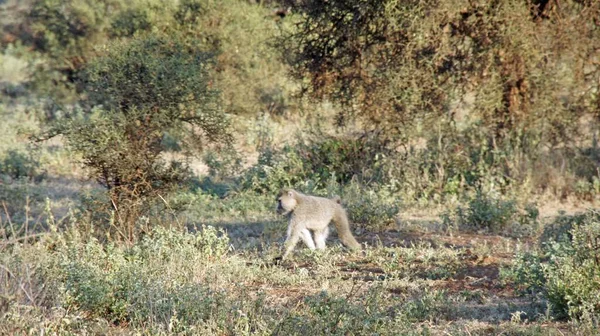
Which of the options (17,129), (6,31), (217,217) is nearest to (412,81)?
(217,217)

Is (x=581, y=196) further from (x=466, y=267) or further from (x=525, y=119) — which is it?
(x=466, y=267)

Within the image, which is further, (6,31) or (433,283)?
(6,31)

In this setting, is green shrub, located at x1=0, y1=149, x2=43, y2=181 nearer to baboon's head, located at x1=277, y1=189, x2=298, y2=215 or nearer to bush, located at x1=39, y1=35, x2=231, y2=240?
bush, located at x1=39, y1=35, x2=231, y2=240

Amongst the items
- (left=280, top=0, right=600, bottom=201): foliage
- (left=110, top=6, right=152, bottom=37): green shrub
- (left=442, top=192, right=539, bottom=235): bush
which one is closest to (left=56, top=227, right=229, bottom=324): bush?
(left=442, top=192, right=539, bottom=235): bush

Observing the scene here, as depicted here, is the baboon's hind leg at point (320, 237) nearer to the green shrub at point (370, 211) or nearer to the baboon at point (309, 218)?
the baboon at point (309, 218)

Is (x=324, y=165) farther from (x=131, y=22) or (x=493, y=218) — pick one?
(x=131, y=22)

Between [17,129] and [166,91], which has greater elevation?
[166,91]

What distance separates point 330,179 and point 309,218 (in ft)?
12.5

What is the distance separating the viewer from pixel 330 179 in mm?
13188

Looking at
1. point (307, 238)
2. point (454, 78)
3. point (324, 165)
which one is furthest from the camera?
point (324, 165)

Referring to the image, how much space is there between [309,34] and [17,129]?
8399 mm

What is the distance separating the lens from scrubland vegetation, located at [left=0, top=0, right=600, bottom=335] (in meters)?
6.78

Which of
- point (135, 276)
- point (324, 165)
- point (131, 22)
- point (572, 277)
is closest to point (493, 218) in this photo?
point (324, 165)

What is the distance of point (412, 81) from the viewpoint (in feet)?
41.5
